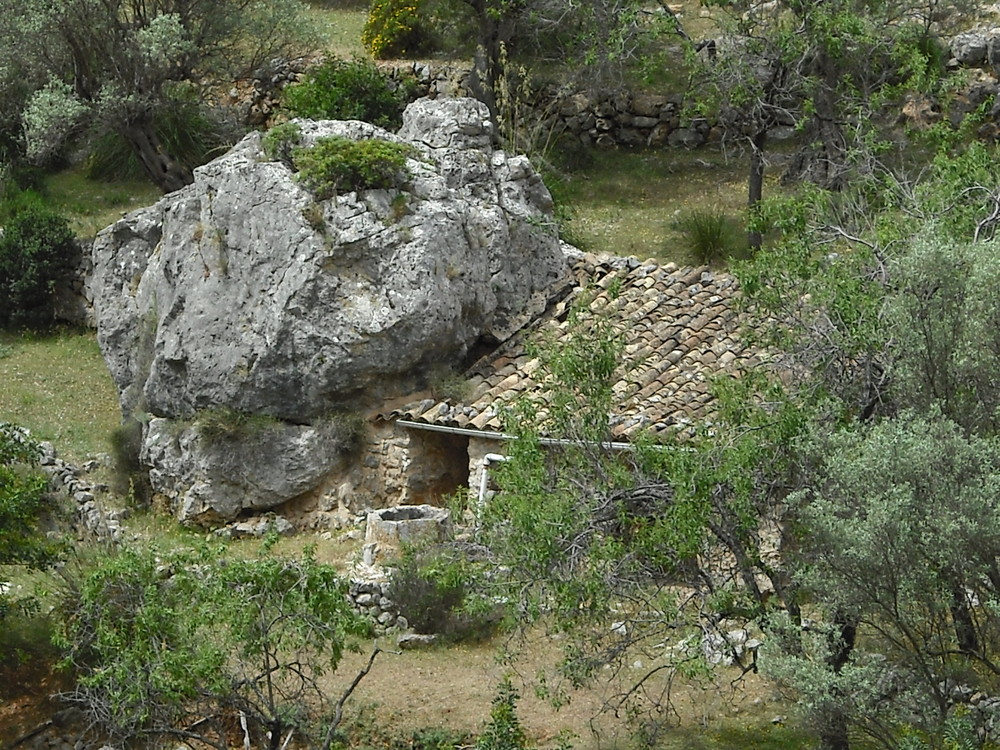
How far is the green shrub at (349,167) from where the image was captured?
21.6 meters

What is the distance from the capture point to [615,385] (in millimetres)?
20719

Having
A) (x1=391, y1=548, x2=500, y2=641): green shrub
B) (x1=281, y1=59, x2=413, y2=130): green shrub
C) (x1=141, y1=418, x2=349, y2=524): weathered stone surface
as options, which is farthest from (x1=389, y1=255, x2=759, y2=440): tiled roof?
(x1=281, y1=59, x2=413, y2=130): green shrub

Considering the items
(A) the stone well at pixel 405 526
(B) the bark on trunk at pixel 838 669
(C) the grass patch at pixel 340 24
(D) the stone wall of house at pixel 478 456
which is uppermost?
(C) the grass patch at pixel 340 24

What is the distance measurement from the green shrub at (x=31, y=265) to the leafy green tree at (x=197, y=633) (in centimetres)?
1373

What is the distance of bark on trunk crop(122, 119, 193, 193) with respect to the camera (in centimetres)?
2972

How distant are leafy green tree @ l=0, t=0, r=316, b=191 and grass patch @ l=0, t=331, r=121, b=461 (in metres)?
3.84

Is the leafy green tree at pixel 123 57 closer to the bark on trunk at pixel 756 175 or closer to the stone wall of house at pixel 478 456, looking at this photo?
the bark on trunk at pixel 756 175

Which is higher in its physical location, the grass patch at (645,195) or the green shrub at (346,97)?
the green shrub at (346,97)

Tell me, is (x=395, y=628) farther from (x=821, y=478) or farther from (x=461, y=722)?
(x=821, y=478)

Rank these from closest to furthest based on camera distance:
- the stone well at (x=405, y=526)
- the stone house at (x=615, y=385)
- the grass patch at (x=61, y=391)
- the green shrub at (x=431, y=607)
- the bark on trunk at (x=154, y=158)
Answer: the green shrub at (x=431, y=607) → the stone well at (x=405, y=526) → the stone house at (x=615, y=385) → the grass patch at (x=61, y=391) → the bark on trunk at (x=154, y=158)

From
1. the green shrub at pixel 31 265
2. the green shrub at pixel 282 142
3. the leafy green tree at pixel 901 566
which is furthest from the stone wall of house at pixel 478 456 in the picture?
the green shrub at pixel 31 265

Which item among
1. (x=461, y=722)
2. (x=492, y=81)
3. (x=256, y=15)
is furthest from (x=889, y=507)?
(x=256, y=15)

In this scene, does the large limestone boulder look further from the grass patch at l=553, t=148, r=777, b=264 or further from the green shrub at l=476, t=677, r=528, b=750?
the green shrub at l=476, t=677, r=528, b=750

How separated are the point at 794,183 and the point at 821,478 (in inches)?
594
